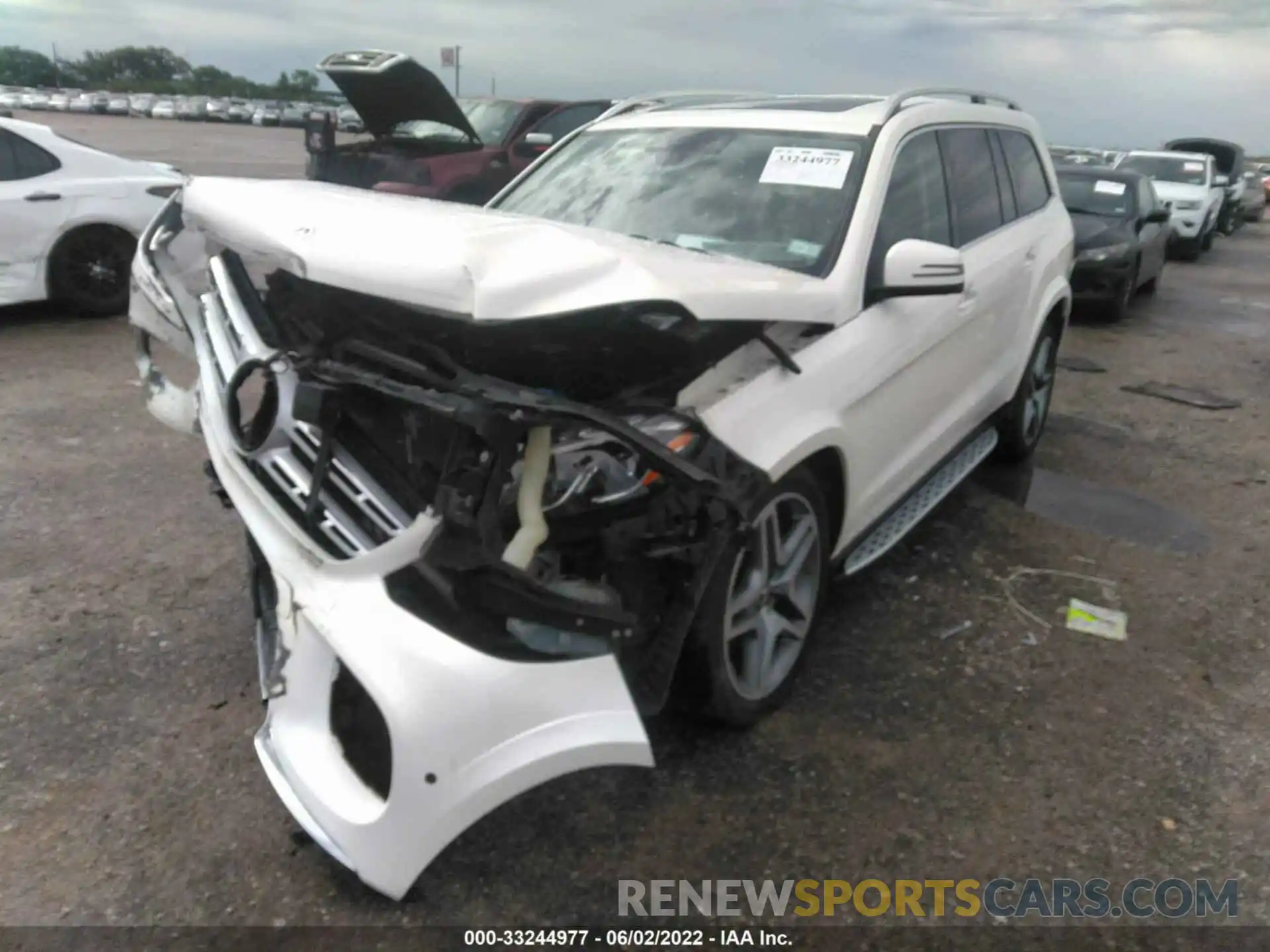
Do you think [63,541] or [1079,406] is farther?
[1079,406]

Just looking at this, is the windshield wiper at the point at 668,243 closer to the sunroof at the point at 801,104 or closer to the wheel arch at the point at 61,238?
the sunroof at the point at 801,104

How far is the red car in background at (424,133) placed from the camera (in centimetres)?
984

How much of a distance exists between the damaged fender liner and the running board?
106 centimetres

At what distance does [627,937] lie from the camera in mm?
2494

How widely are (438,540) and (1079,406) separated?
6085 millimetres

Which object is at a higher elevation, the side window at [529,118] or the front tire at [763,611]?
the side window at [529,118]

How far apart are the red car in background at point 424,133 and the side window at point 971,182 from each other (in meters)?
5.97

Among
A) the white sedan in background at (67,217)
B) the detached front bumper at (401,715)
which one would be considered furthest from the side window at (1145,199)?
the detached front bumper at (401,715)

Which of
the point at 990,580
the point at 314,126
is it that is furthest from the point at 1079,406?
the point at 314,126

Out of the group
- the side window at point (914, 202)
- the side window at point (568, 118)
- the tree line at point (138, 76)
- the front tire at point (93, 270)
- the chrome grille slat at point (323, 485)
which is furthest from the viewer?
the tree line at point (138, 76)

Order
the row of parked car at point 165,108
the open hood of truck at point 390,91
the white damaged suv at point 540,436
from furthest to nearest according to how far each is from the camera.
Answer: the row of parked car at point 165,108, the open hood of truck at point 390,91, the white damaged suv at point 540,436

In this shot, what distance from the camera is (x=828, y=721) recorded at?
3322 millimetres

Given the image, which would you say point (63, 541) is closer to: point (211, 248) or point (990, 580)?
point (211, 248)

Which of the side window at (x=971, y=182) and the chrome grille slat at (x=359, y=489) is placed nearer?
the chrome grille slat at (x=359, y=489)
